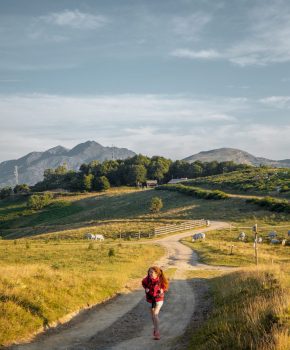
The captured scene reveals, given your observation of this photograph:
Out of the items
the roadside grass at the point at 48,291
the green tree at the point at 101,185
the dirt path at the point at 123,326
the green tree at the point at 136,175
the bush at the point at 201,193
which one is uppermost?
the green tree at the point at 136,175

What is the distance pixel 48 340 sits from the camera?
13602mm

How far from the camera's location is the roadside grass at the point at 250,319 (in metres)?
9.79

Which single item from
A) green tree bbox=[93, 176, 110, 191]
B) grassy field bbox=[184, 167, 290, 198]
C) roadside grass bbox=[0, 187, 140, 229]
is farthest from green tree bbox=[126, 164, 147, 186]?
grassy field bbox=[184, 167, 290, 198]

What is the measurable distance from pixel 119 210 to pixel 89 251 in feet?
192

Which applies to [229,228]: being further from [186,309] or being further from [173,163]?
[173,163]

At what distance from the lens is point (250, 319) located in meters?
11.3

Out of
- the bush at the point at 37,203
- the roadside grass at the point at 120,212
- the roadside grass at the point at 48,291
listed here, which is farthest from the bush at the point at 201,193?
the roadside grass at the point at 48,291

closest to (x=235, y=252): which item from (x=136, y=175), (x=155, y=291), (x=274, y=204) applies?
(x=155, y=291)

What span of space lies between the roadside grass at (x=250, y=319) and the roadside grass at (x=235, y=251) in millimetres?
11933

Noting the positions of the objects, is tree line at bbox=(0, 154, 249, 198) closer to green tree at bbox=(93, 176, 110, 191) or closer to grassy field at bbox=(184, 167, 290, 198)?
green tree at bbox=(93, 176, 110, 191)

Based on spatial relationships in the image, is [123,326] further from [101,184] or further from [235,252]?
[101,184]

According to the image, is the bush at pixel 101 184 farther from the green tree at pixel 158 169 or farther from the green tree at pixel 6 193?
the green tree at pixel 6 193

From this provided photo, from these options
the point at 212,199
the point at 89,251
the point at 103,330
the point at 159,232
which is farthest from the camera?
the point at 212,199

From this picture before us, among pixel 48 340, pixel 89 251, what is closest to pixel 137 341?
pixel 48 340
